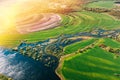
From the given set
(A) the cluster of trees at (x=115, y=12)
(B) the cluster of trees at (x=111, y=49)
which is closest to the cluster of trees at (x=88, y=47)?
(B) the cluster of trees at (x=111, y=49)

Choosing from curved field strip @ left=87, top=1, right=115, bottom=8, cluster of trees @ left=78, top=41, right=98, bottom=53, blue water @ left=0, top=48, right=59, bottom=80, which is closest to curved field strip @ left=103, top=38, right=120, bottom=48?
cluster of trees @ left=78, top=41, right=98, bottom=53

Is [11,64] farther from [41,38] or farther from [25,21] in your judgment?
[25,21]

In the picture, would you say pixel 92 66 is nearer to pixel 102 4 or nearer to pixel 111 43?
pixel 111 43

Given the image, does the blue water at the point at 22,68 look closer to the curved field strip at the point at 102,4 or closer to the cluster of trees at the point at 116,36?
the cluster of trees at the point at 116,36

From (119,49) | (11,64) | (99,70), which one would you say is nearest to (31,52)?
(11,64)

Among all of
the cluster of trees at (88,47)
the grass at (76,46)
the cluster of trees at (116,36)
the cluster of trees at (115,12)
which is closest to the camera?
the cluster of trees at (88,47)

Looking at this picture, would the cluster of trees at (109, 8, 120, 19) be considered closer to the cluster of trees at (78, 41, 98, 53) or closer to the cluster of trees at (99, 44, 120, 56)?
the cluster of trees at (78, 41, 98, 53)
